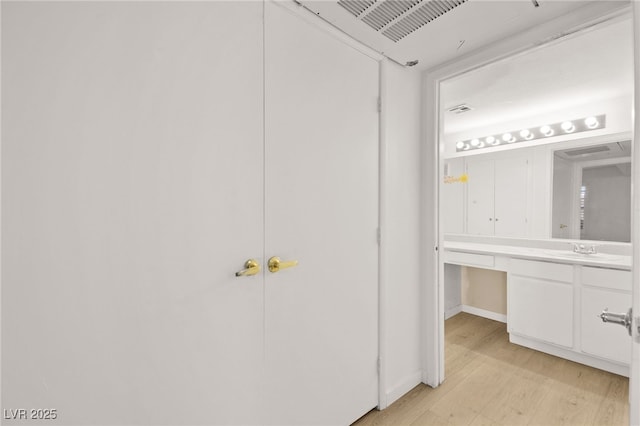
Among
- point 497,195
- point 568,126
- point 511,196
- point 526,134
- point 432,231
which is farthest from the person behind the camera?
point 497,195

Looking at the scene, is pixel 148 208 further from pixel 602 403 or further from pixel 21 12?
pixel 602 403

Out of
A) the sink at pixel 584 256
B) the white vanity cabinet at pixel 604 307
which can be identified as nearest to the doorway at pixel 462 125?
the sink at pixel 584 256

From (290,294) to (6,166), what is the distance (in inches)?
41.1

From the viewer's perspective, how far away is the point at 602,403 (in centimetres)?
188

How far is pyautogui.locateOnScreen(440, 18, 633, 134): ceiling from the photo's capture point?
1839mm

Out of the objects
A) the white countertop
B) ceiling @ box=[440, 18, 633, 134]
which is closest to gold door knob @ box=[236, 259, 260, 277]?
ceiling @ box=[440, 18, 633, 134]

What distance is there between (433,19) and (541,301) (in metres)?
2.45

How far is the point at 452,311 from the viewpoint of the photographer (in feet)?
11.6

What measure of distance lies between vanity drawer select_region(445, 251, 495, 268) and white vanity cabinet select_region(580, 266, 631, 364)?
2.45 feet

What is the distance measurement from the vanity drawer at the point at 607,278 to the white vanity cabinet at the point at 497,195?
889 mm

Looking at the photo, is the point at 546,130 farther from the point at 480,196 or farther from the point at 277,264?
the point at 277,264

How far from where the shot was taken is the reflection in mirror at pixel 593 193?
2510 mm

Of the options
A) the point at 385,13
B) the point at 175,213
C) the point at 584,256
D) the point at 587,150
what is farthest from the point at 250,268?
the point at 587,150

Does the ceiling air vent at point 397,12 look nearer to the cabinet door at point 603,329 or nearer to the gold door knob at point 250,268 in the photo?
the gold door knob at point 250,268
